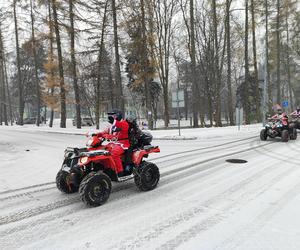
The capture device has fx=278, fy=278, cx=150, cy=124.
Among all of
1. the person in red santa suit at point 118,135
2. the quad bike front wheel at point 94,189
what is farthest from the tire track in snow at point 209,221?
the person in red santa suit at point 118,135

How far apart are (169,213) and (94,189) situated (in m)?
1.35

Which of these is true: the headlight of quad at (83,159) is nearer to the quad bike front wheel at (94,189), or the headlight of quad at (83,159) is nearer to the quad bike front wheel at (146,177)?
the quad bike front wheel at (94,189)

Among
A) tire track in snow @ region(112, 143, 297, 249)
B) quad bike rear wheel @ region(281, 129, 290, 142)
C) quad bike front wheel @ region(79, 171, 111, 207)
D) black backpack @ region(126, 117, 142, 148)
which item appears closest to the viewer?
tire track in snow @ region(112, 143, 297, 249)

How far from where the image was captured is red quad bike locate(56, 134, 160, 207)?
15.8 feet

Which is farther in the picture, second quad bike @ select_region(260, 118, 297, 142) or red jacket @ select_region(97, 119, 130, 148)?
second quad bike @ select_region(260, 118, 297, 142)

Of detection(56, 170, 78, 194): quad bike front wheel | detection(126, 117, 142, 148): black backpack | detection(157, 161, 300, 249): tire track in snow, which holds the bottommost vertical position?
detection(157, 161, 300, 249): tire track in snow

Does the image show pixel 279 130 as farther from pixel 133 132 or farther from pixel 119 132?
pixel 119 132

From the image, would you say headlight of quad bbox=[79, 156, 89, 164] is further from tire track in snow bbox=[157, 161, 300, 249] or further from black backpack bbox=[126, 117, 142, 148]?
tire track in snow bbox=[157, 161, 300, 249]

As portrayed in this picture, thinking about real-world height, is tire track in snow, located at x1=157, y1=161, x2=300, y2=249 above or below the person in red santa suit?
below

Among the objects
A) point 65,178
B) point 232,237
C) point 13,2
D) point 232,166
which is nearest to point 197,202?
point 232,237

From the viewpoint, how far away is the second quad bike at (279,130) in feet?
43.0

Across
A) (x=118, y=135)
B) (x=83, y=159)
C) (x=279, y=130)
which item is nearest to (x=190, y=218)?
(x=83, y=159)

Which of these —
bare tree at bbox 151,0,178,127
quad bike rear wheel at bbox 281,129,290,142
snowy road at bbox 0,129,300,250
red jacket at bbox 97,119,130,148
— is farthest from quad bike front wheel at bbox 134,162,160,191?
bare tree at bbox 151,0,178,127

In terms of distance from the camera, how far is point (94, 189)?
481cm
